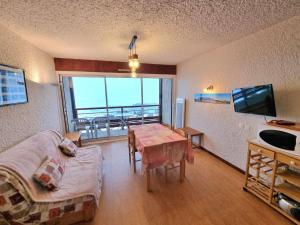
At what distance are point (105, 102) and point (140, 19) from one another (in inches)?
121

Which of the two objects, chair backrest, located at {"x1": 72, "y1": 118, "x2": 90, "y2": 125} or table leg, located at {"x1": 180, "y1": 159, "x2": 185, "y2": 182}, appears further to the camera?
chair backrest, located at {"x1": 72, "y1": 118, "x2": 90, "y2": 125}

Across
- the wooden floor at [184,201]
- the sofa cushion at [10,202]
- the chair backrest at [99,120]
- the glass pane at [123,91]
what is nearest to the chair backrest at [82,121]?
the chair backrest at [99,120]

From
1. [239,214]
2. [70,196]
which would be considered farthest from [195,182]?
[70,196]

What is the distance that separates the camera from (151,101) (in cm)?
578

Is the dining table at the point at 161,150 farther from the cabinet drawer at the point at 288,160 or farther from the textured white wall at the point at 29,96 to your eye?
the textured white wall at the point at 29,96

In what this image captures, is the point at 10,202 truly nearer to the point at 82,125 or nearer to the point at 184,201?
the point at 184,201

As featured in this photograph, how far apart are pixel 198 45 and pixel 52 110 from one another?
346 cm

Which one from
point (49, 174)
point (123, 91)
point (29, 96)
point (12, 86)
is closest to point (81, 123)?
point (123, 91)


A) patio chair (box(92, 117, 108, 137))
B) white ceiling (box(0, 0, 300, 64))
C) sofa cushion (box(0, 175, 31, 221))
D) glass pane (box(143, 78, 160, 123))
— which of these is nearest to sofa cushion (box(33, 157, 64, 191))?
sofa cushion (box(0, 175, 31, 221))

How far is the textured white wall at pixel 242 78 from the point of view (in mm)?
1813

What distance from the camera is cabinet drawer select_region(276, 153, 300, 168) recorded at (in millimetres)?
1505

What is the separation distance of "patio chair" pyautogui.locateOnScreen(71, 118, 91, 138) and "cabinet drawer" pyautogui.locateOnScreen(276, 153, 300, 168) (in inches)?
189

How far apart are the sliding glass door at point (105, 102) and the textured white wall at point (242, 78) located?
70.4 inches

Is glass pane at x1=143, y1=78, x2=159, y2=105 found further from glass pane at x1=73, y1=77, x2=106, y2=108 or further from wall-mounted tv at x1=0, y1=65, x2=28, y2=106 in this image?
wall-mounted tv at x1=0, y1=65, x2=28, y2=106
